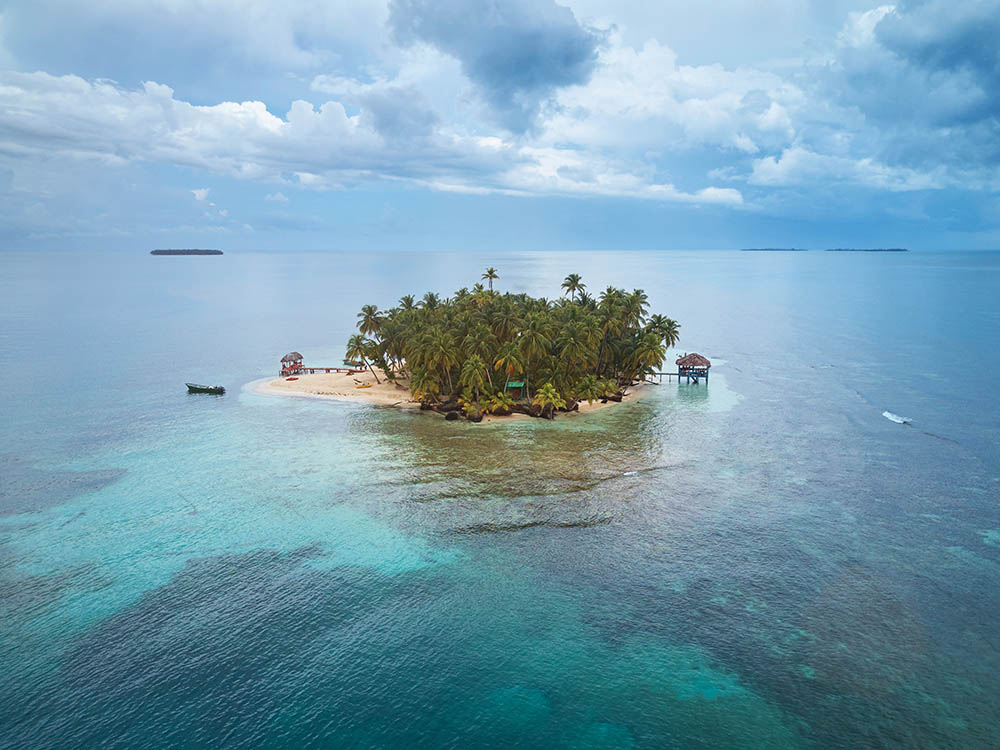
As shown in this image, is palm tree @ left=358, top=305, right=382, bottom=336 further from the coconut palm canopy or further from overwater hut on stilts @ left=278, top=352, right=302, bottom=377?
the coconut palm canopy

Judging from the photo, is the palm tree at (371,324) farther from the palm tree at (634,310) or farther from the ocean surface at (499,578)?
the palm tree at (634,310)

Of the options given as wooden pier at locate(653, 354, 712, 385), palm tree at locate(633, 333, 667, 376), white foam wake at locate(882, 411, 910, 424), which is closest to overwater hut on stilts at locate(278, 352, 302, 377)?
palm tree at locate(633, 333, 667, 376)

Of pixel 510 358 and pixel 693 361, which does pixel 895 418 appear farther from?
pixel 510 358

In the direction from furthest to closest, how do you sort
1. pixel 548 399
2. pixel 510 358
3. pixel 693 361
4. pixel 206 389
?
pixel 693 361
pixel 206 389
pixel 548 399
pixel 510 358

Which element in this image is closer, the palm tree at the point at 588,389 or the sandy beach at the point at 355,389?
the palm tree at the point at 588,389

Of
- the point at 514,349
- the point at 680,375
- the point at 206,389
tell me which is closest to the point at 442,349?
the point at 514,349

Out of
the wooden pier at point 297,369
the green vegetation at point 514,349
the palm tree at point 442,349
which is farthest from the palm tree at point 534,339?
the wooden pier at point 297,369

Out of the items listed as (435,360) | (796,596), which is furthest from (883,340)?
(796,596)
